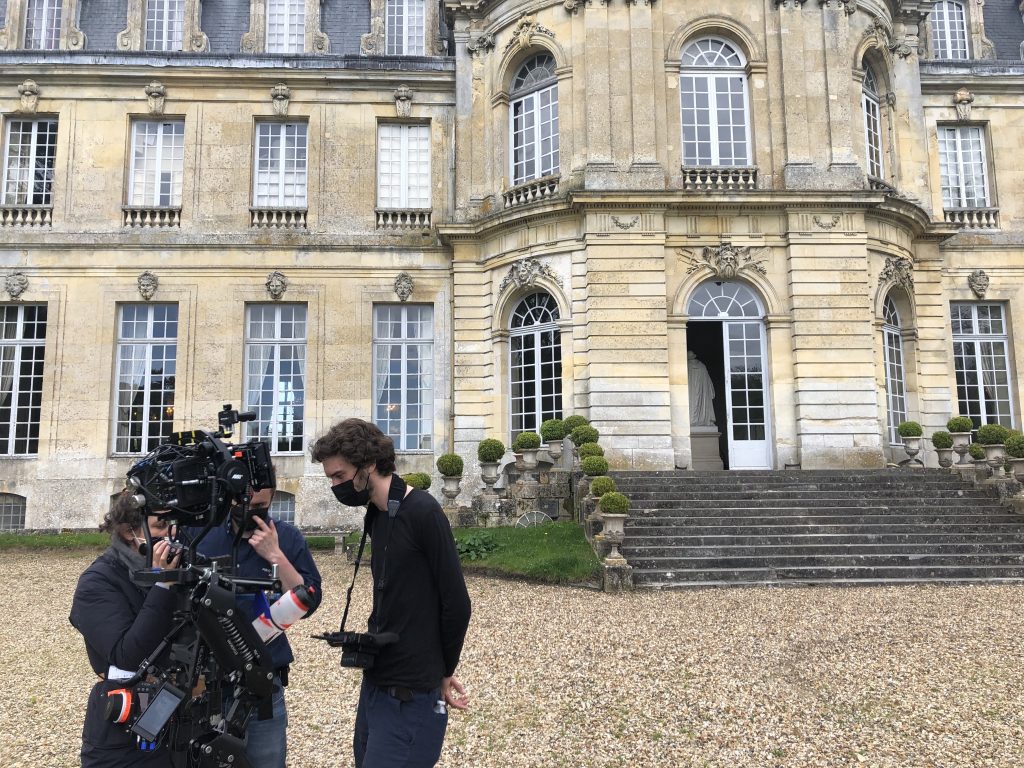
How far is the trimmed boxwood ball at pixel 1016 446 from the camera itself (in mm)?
11539

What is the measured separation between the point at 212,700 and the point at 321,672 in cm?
368

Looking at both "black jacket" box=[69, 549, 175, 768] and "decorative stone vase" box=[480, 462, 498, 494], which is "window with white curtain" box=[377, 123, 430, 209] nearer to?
"decorative stone vase" box=[480, 462, 498, 494]

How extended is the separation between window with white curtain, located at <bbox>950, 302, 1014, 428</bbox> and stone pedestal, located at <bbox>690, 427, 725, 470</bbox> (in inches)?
236

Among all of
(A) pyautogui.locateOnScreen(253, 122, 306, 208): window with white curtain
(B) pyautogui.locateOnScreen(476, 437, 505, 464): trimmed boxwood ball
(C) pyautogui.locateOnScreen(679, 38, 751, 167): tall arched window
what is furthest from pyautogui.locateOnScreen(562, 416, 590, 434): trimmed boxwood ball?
(A) pyautogui.locateOnScreen(253, 122, 306, 208): window with white curtain

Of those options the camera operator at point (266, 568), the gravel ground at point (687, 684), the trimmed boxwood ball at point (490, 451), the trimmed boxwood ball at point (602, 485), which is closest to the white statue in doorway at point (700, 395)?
the trimmed boxwood ball at point (490, 451)

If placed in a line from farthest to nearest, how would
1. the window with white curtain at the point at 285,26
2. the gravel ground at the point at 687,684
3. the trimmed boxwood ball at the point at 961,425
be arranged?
the window with white curtain at the point at 285,26, the trimmed boxwood ball at the point at 961,425, the gravel ground at the point at 687,684

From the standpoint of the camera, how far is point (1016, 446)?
1157 centimetres

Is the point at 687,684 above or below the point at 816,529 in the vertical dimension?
below

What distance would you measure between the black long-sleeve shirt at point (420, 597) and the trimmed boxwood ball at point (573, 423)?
30.3 feet

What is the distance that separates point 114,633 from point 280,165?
1484 cm

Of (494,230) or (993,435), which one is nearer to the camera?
(993,435)

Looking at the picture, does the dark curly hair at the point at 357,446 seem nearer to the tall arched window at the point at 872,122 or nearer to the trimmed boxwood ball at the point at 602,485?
the trimmed boxwood ball at the point at 602,485

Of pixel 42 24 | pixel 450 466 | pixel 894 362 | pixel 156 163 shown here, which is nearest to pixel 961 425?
pixel 894 362

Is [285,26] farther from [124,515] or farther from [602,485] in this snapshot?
[124,515]
